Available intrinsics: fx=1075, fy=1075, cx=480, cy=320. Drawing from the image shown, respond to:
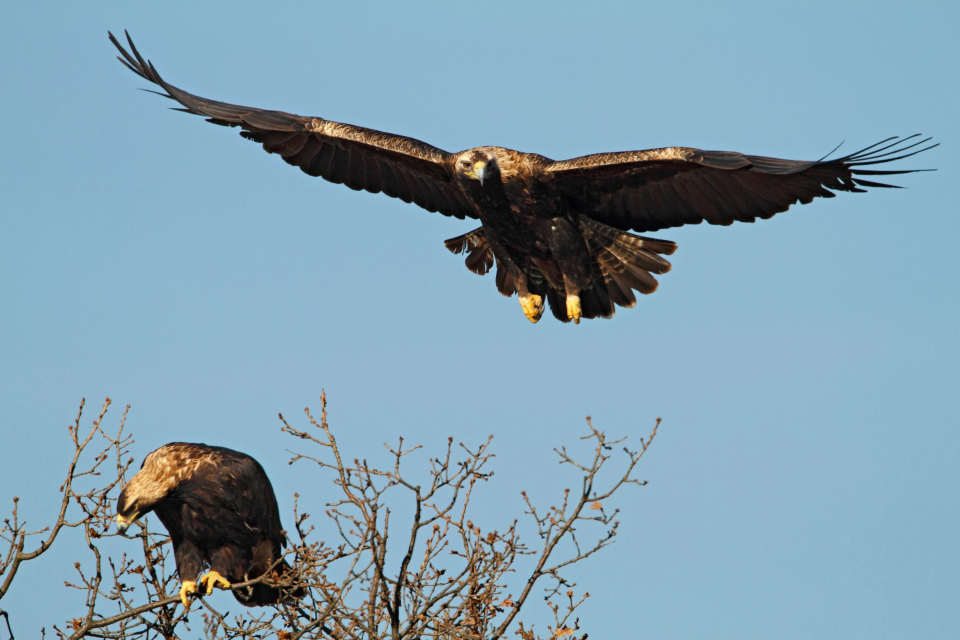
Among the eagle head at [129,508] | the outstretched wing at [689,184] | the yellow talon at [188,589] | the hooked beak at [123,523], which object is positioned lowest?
the yellow talon at [188,589]

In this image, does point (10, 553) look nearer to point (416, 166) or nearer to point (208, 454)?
point (208, 454)

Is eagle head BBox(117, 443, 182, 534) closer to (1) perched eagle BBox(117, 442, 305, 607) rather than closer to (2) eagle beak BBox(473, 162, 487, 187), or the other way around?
(1) perched eagle BBox(117, 442, 305, 607)

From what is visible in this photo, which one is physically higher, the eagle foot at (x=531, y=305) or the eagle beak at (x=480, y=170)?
the eagle beak at (x=480, y=170)

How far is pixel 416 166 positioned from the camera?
32.7 ft

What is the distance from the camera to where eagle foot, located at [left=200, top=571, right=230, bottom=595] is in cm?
757

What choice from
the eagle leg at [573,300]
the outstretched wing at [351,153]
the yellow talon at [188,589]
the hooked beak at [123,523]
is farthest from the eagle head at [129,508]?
the eagle leg at [573,300]

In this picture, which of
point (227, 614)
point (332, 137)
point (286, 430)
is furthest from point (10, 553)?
point (332, 137)

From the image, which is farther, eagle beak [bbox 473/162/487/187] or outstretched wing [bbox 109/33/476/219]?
outstretched wing [bbox 109/33/476/219]

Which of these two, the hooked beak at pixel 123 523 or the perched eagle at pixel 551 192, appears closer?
the hooked beak at pixel 123 523

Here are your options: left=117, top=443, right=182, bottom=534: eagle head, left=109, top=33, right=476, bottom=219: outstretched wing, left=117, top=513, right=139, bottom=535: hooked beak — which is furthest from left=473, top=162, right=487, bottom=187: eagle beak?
left=117, top=513, right=139, bottom=535: hooked beak

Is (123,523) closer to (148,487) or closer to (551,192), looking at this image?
(148,487)

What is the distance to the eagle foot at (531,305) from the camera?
1023 centimetres

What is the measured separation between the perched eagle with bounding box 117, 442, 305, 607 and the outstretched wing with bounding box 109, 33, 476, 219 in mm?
3262

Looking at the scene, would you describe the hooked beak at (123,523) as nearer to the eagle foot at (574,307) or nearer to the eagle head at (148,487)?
the eagle head at (148,487)
